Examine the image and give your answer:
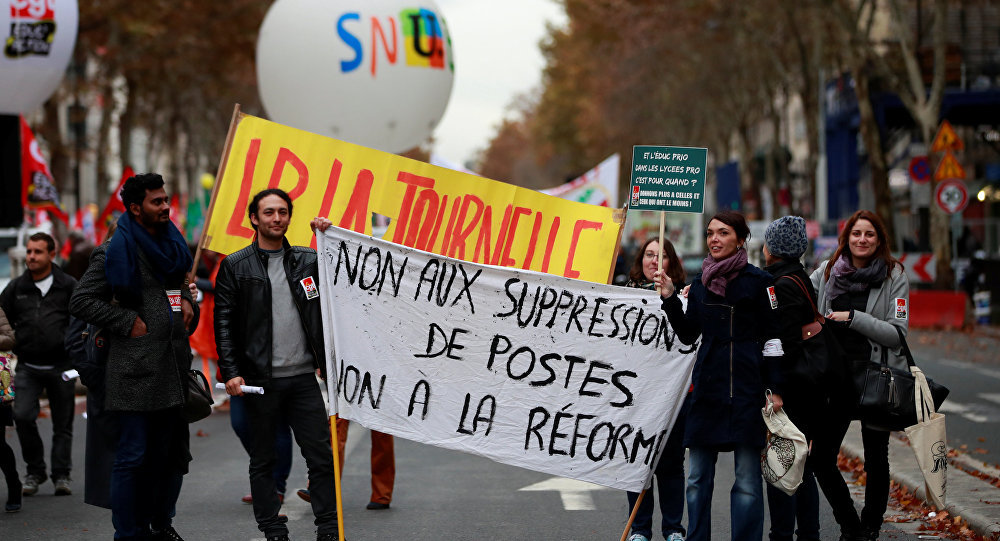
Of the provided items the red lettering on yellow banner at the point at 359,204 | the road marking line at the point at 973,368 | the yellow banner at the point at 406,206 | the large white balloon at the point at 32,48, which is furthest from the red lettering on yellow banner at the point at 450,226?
the road marking line at the point at 973,368

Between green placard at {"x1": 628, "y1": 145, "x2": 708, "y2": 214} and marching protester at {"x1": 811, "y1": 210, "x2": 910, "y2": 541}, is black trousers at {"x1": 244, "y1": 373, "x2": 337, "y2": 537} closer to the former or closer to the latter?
green placard at {"x1": 628, "y1": 145, "x2": 708, "y2": 214}

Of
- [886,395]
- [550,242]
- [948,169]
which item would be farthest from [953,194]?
[886,395]

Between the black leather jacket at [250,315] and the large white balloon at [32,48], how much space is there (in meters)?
6.53

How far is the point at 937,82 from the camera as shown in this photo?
26234 mm

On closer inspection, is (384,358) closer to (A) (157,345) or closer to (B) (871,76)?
(A) (157,345)

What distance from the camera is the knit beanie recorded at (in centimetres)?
668

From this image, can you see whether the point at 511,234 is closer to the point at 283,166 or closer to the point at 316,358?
the point at 283,166

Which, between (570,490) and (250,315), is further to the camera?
(570,490)

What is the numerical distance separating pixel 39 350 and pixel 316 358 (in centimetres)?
339

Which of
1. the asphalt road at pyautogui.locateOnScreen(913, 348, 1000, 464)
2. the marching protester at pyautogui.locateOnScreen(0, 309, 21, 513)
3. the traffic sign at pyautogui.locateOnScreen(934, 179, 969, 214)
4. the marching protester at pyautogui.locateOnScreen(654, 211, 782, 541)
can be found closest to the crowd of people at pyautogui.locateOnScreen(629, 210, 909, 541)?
the marching protester at pyautogui.locateOnScreen(654, 211, 782, 541)

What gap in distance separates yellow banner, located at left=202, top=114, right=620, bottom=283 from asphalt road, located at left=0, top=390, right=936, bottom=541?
5.29 feet

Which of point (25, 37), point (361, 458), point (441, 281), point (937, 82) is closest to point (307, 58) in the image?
point (25, 37)

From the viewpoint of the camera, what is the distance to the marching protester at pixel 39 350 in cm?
922

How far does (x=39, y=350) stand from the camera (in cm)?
926
